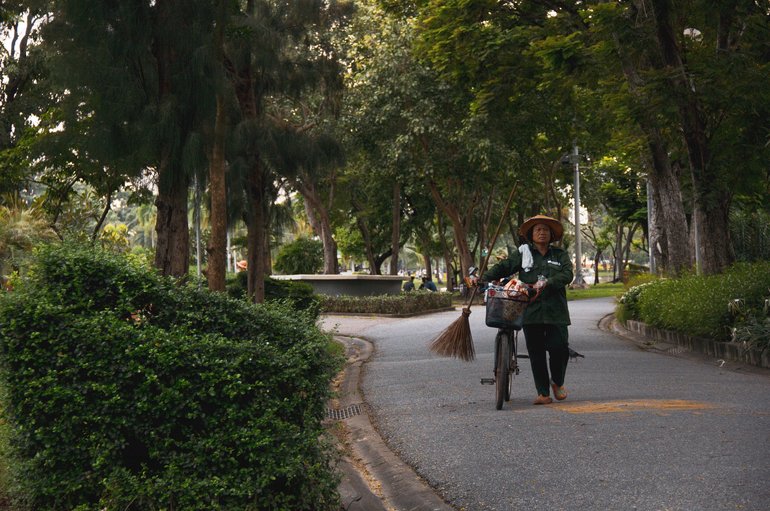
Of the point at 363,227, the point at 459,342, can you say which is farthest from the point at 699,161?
the point at 363,227

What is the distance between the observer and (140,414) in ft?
13.8

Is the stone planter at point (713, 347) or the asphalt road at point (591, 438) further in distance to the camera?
the stone planter at point (713, 347)

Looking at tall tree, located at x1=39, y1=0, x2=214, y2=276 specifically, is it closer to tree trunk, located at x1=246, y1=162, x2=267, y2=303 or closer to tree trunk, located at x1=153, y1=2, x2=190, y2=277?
tree trunk, located at x1=153, y1=2, x2=190, y2=277

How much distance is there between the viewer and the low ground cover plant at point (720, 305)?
42.3 feet

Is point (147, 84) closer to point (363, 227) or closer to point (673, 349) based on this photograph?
point (673, 349)

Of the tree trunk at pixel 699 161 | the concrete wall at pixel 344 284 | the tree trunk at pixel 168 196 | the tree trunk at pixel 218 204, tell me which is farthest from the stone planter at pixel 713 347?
the concrete wall at pixel 344 284

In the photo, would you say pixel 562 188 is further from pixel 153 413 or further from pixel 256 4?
pixel 153 413

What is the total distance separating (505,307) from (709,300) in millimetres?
7512

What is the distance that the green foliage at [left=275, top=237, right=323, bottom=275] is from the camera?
4656 cm

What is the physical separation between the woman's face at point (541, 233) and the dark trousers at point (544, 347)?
0.75m

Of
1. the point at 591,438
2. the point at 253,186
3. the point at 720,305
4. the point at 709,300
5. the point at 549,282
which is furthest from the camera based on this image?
the point at 253,186

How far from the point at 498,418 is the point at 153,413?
3972mm

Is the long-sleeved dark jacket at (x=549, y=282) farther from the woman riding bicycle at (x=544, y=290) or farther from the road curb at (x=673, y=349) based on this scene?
the road curb at (x=673, y=349)

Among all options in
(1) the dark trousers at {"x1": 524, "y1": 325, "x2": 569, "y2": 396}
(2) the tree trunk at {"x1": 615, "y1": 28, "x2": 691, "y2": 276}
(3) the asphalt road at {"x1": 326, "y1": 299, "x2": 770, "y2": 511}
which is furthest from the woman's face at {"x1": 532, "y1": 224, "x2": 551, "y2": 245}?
(2) the tree trunk at {"x1": 615, "y1": 28, "x2": 691, "y2": 276}
